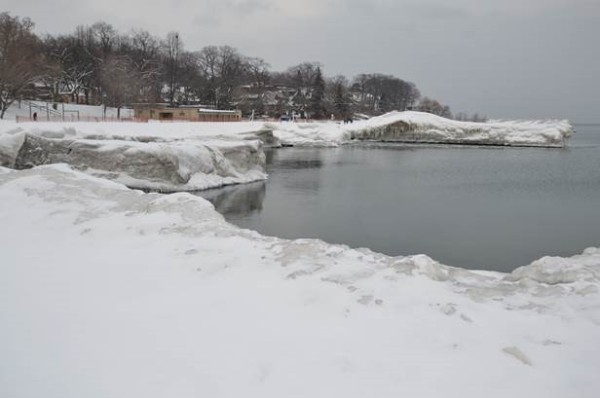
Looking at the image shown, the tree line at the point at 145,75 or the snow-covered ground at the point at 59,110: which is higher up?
the tree line at the point at 145,75

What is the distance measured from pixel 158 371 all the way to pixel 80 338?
4.75 ft

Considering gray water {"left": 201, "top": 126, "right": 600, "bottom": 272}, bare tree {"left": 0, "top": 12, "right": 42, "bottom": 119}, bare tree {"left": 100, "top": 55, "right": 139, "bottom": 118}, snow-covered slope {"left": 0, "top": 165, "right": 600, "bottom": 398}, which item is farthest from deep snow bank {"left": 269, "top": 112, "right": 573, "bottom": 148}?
snow-covered slope {"left": 0, "top": 165, "right": 600, "bottom": 398}

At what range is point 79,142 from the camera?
2773cm

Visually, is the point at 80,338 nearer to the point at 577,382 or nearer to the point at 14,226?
the point at 577,382

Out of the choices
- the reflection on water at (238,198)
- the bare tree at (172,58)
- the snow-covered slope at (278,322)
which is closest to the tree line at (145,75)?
the bare tree at (172,58)

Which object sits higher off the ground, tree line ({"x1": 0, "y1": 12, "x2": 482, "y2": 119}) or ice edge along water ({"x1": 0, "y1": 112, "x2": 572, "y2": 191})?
tree line ({"x1": 0, "y1": 12, "x2": 482, "y2": 119})

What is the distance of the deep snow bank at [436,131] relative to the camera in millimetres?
75438

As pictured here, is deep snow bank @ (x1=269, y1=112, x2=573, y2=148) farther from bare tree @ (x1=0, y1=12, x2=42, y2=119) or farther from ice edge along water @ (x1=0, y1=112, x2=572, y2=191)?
bare tree @ (x1=0, y1=12, x2=42, y2=119)

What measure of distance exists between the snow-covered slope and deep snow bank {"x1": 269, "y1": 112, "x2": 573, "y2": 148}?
208 feet

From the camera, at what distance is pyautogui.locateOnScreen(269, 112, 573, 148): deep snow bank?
7544 centimetres

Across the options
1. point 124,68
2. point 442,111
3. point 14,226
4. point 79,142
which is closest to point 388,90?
point 442,111

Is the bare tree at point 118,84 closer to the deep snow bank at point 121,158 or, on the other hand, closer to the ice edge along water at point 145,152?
the ice edge along water at point 145,152

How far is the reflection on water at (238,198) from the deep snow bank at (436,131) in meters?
43.4

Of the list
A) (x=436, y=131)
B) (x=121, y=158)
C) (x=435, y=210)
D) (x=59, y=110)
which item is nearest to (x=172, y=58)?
(x=59, y=110)
